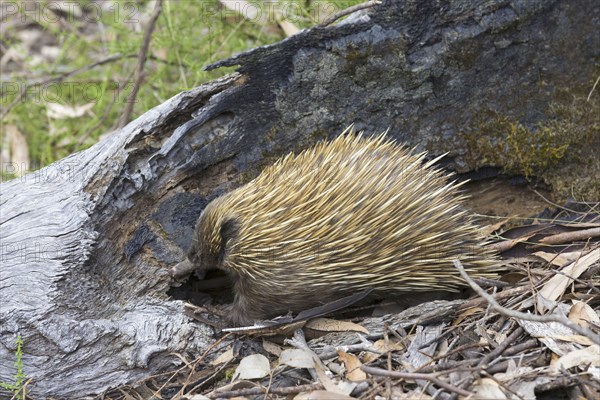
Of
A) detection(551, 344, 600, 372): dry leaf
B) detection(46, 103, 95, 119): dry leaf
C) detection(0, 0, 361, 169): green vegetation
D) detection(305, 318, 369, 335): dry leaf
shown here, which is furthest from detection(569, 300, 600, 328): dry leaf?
detection(46, 103, 95, 119): dry leaf

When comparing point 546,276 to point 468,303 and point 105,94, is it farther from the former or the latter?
point 105,94

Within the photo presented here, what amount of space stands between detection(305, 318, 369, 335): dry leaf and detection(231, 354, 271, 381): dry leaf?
0.24 meters

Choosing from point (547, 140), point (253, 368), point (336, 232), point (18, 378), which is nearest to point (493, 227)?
point (547, 140)

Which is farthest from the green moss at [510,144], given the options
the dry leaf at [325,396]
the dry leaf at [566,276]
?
the dry leaf at [325,396]

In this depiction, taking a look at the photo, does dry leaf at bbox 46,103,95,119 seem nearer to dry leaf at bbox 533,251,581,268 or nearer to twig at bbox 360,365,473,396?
dry leaf at bbox 533,251,581,268

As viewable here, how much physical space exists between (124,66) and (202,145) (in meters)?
2.21

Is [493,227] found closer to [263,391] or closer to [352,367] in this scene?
[352,367]

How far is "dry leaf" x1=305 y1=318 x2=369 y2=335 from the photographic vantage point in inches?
107

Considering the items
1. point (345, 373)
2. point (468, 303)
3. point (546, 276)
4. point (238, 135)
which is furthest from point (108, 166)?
point (546, 276)

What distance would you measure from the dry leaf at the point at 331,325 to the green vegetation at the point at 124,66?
66.1 inches

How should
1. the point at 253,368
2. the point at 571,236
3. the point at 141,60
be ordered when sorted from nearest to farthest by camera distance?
1. the point at 253,368
2. the point at 571,236
3. the point at 141,60

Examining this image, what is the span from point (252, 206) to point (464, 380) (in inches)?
39.5

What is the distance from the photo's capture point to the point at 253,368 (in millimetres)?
2600

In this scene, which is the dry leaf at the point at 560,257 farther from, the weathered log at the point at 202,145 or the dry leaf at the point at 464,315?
the weathered log at the point at 202,145
